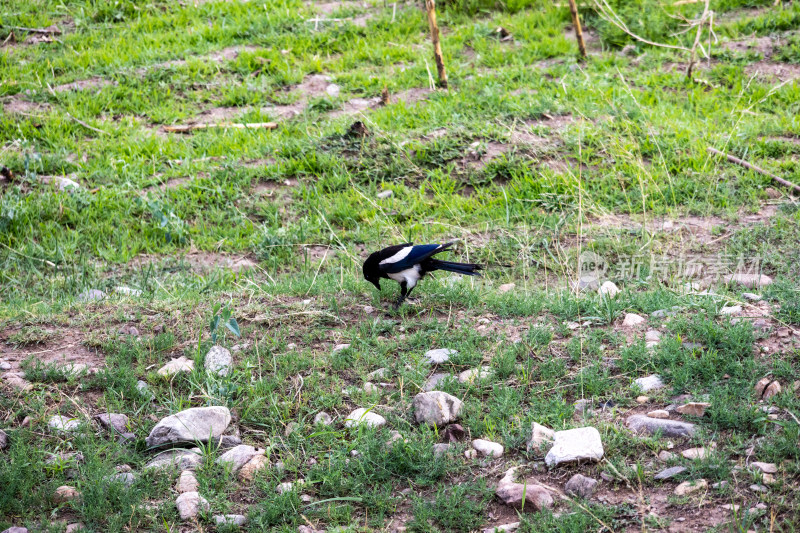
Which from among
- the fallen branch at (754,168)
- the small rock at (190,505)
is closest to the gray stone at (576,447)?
the small rock at (190,505)

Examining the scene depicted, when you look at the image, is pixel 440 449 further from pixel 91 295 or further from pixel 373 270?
pixel 91 295

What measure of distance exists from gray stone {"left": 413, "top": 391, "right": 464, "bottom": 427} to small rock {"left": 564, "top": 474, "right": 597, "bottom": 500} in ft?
2.25

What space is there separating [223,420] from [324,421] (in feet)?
1.60

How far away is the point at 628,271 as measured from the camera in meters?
5.37

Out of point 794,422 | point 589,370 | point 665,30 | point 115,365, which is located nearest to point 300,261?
point 115,365

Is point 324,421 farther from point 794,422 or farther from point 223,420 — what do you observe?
point 794,422

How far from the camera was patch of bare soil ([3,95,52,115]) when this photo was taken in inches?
322

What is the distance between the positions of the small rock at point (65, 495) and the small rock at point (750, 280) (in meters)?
4.07

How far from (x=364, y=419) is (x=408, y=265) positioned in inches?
59.5

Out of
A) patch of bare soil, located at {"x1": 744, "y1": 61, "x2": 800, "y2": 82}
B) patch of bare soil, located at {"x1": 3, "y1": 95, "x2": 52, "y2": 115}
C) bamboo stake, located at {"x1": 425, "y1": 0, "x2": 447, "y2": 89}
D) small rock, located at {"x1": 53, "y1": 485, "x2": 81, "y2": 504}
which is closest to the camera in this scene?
small rock, located at {"x1": 53, "y1": 485, "x2": 81, "y2": 504}

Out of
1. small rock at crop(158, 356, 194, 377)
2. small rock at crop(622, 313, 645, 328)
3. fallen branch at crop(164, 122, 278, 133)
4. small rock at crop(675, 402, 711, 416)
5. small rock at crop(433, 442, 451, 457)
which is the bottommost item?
small rock at crop(433, 442, 451, 457)

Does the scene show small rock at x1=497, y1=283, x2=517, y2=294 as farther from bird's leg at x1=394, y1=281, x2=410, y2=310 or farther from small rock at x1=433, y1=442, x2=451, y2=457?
small rock at x1=433, y1=442, x2=451, y2=457

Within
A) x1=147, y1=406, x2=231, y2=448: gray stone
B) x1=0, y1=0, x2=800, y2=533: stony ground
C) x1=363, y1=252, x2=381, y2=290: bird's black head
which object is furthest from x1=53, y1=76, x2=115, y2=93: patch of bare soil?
x1=147, y1=406, x2=231, y2=448: gray stone

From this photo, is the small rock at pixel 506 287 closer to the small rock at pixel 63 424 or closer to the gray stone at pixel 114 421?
the gray stone at pixel 114 421
